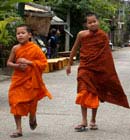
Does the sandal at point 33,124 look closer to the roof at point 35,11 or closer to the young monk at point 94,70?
the young monk at point 94,70

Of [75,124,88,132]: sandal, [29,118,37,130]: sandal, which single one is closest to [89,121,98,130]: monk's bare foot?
[75,124,88,132]: sandal

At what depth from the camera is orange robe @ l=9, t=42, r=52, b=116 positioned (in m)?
7.54

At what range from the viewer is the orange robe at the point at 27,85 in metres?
7.54

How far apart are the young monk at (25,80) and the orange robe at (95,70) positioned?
0.70 m

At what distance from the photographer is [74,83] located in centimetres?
1627

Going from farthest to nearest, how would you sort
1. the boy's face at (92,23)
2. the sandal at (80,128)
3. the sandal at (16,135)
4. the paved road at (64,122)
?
the boy's face at (92,23) < the sandal at (80,128) < the paved road at (64,122) < the sandal at (16,135)

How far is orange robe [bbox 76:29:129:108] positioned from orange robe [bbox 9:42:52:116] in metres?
0.70

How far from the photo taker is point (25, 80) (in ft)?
24.9

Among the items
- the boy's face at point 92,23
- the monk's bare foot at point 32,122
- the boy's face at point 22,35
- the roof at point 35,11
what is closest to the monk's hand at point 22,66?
the boy's face at point 22,35

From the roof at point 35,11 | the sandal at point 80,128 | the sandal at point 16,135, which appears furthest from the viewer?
the roof at point 35,11

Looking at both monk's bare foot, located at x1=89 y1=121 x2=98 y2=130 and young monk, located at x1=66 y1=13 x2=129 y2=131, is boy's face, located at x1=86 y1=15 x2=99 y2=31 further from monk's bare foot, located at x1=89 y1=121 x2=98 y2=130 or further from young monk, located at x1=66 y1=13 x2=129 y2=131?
monk's bare foot, located at x1=89 y1=121 x2=98 y2=130

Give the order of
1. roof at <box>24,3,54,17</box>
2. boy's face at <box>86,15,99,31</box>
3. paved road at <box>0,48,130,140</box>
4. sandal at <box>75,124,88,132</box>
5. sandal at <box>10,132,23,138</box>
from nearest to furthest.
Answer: sandal at <box>10,132,23,138</box> → paved road at <box>0,48,130,140</box> → sandal at <box>75,124,88,132</box> → boy's face at <box>86,15,99,31</box> → roof at <box>24,3,54,17</box>

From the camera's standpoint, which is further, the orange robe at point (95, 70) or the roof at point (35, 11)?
the roof at point (35, 11)

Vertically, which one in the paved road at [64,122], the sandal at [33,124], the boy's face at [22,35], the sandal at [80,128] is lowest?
the paved road at [64,122]
